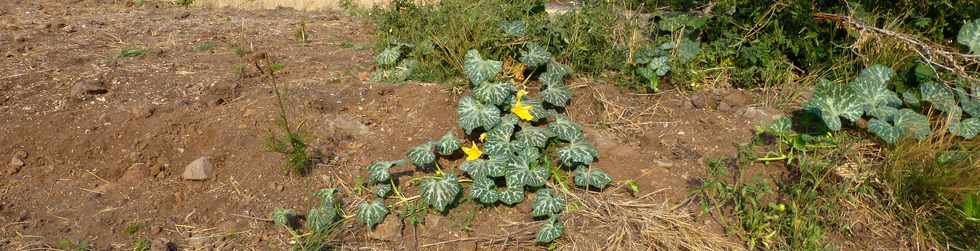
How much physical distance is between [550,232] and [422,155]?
633mm

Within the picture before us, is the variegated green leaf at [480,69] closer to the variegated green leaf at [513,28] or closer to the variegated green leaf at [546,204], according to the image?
the variegated green leaf at [513,28]

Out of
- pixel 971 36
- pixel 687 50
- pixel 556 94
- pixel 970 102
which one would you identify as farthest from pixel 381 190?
pixel 971 36

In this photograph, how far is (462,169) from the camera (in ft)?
9.28

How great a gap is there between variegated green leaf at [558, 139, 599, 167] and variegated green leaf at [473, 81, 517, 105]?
0.35 m

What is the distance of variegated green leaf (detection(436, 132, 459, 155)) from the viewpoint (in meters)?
2.89

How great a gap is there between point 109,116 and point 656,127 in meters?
2.51

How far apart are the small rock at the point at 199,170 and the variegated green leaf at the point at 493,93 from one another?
1.16 metres

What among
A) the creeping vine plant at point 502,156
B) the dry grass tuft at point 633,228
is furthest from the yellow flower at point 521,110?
the dry grass tuft at point 633,228

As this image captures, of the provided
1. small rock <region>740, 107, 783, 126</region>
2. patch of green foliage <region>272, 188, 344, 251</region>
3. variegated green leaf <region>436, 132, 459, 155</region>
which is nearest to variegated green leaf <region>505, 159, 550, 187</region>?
variegated green leaf <region>436, 132, 459, 155</region>

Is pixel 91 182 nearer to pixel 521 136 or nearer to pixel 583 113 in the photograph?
pixel 521 136

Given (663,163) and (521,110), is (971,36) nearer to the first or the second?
(663,163)

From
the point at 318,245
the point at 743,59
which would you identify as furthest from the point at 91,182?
the point at 743,59

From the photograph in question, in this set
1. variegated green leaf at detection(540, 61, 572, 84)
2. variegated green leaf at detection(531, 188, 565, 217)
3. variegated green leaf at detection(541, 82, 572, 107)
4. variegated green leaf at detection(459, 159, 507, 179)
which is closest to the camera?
variegated green leaf at detection(531, 188, 565, 217)

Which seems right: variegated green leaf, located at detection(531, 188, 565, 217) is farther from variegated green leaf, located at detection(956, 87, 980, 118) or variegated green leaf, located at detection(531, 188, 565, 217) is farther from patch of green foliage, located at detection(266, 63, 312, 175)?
variegated green leaf, located at detection(956, 87, 980, 118)
